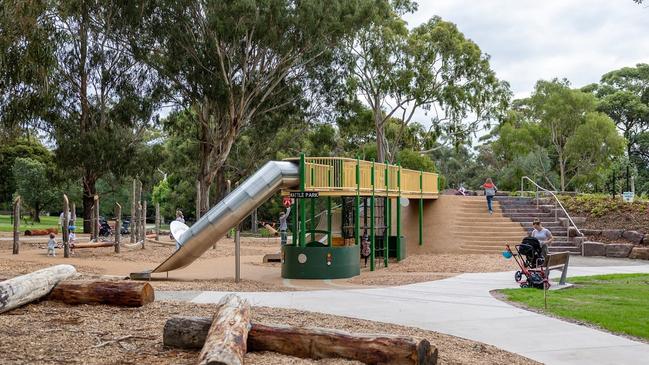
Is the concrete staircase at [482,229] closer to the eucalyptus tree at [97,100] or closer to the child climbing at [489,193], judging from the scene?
the child climbing at [489,193]

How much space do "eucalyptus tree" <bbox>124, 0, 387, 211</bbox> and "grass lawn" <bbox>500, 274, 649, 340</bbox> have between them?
70.3 feet

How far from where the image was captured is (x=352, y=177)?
→ 1844 centimetres

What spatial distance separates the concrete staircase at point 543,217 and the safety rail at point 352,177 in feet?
19.4

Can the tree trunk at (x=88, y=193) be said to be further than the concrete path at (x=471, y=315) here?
Yes

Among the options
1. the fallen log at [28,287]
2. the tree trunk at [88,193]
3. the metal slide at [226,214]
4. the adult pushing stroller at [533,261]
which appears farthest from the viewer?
the tree trunk at [88,193]

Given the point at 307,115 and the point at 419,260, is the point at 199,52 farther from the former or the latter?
the point at 419,260

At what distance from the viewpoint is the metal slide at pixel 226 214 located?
15.8m

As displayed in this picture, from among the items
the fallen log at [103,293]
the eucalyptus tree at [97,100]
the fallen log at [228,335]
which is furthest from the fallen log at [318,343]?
the eucalyptus tree at [97,100]

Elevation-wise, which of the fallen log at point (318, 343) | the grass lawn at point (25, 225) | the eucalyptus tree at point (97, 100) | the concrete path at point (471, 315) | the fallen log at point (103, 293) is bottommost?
the concrete path at point (471, 315)

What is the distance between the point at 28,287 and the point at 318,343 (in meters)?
4.77

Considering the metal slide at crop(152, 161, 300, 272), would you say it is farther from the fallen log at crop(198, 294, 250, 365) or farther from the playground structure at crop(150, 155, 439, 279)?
the fallen log at crop(198, 294, 250, 365)

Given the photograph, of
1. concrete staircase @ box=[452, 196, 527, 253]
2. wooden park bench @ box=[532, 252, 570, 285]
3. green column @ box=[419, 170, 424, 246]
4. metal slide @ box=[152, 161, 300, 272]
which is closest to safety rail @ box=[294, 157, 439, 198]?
metal slide @ box=[152, 161, 300, 272]

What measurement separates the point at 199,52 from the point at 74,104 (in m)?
8.87

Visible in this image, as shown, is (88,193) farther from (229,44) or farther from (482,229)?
(482,229)
